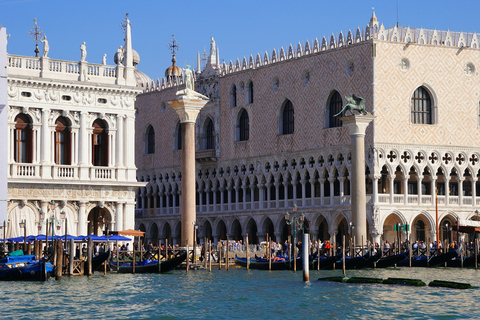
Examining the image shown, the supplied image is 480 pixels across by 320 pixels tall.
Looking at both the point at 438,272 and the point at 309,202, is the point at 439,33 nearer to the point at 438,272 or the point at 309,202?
the point at 309,202

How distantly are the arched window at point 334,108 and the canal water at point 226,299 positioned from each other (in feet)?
45.2

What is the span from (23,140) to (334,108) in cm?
1301

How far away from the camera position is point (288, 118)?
4931 centimetres

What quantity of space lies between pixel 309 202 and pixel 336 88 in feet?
16.3

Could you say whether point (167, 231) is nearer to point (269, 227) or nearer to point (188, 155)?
point (269, 227)

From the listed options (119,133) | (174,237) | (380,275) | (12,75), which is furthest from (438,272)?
(174,237)

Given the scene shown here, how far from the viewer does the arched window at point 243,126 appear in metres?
51.8

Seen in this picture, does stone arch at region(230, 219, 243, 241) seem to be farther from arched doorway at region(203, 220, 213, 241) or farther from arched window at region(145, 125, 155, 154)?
arched window at region(145, 125, 155, 154)

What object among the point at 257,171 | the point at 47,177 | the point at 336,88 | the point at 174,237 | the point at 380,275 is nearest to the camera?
the point at 380,275

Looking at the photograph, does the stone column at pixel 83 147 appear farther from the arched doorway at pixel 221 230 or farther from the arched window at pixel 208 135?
the arched window at pixel 208 135

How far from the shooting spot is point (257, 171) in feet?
168

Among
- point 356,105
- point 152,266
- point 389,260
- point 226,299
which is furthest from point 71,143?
point 226,299

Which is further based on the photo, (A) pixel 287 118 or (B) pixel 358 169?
(A) pixel 287 118

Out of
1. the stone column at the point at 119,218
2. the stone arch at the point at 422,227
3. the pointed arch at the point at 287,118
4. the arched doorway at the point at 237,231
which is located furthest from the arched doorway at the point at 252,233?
the stone column at the point at 119,218
